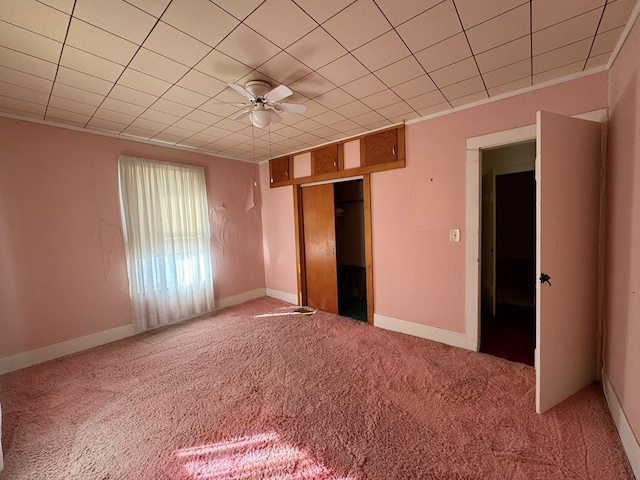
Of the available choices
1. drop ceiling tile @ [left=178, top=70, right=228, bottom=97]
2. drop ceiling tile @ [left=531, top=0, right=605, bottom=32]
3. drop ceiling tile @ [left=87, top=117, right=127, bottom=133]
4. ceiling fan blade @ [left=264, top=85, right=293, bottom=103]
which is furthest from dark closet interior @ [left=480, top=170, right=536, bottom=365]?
drop ceiling tile @ [left=87, top=117, right=127, bottom=133]

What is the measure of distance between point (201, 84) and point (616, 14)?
9.15 feet

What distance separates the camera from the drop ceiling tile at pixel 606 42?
5.41 feet

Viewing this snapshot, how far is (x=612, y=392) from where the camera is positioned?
5.81 feet

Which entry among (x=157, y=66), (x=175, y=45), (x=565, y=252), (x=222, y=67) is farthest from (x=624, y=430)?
(x=157, y=66)

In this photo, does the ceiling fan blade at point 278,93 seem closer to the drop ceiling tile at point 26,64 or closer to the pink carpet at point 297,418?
the drop ceiling tile at point 26,64

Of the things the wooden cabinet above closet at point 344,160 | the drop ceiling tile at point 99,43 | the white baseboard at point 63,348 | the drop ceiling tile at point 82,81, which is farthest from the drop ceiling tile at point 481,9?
the white baseboard at point 63,348

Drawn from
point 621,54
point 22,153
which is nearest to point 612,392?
point 621,54

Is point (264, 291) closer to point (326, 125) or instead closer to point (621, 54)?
point (326, 125)

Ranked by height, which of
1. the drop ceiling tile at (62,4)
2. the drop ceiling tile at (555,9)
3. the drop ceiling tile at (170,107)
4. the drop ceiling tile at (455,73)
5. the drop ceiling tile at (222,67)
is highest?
the drop ceiling tile at (170,107)

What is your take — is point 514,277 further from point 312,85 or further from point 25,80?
point 25,80

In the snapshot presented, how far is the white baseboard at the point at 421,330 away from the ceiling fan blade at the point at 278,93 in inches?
110

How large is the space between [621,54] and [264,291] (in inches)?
200

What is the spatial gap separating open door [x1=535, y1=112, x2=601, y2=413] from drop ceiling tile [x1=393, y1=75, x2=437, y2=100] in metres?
0.92

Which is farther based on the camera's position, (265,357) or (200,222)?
(200,222)
